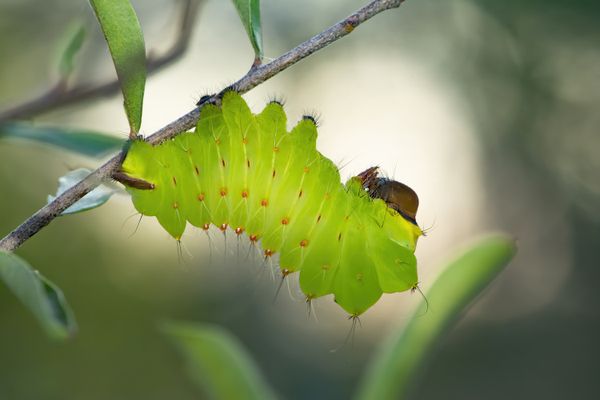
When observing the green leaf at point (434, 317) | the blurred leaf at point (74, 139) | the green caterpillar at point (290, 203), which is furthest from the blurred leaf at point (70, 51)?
the green leaf at point (434, 317)

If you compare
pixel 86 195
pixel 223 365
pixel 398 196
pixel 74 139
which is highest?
pixel 398 196

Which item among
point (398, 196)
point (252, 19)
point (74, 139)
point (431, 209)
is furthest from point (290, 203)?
point (431, 209)

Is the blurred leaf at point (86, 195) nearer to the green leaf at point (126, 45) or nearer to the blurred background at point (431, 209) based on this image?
the green leaf at point (126, 45)

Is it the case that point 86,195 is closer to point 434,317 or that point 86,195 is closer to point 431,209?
point 434,317

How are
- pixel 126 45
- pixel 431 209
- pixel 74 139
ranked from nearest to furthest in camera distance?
1. pixel 126 45
2. pixel 74 139
3. pixel 431 209

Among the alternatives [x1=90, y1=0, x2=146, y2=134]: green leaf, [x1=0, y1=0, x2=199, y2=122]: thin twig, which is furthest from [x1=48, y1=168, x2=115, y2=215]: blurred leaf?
[x1=0, y1=0, x2=199, y2=122]: thin twig

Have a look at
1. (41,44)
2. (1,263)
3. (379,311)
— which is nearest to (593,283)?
(379,311)
